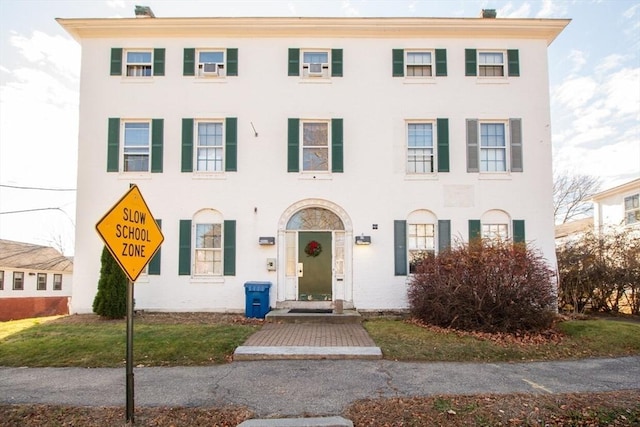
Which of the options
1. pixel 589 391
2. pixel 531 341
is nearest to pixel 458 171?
pixel 531 341

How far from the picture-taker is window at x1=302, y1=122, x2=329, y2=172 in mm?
12742

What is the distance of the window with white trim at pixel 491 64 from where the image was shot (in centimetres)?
1302

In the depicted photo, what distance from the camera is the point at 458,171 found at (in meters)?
12.6

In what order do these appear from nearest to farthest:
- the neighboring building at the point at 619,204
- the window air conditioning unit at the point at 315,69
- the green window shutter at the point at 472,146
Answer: the green window shutter at the point at 472,146
the window air conditioning unit at the point at 315,69
the neighboring building at the point at 619,204

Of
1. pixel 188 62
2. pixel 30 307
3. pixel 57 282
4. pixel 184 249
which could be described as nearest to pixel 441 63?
pixel 188 62

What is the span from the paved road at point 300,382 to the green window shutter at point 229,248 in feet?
17.6

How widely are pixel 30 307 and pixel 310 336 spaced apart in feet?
83.8

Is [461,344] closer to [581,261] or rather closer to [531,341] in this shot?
[531,341]

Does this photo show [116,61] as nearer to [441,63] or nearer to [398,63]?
[398,63]

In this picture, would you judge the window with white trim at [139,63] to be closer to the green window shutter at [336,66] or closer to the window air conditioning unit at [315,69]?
the window air conditioning unit at [315,69]

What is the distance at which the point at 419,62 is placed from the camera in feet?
42.7

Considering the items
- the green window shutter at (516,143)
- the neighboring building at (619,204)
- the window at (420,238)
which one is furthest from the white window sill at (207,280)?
the neighboring building at (619,204)

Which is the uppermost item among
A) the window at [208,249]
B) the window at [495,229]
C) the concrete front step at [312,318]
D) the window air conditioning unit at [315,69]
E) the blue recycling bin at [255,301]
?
the window air conditioning unit at [315,69]

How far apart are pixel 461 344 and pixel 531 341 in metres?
1.57
